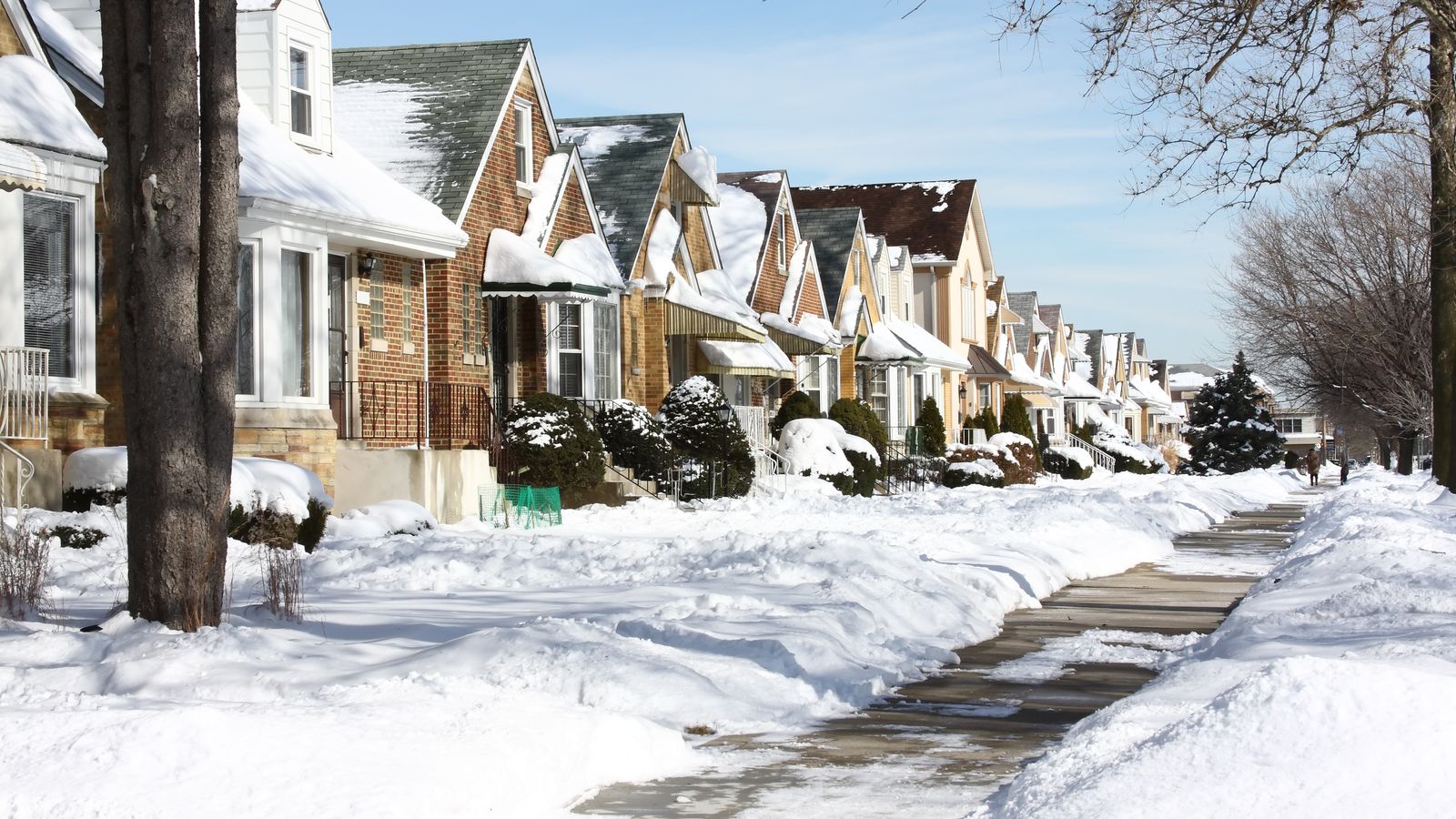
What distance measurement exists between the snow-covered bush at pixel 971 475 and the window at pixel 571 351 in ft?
44.0

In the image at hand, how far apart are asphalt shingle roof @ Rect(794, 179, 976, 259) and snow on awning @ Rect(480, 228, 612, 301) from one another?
92.5 ft

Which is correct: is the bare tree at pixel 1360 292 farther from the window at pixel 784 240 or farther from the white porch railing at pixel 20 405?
the white porch railing at pixel 20 405

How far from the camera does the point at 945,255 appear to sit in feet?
167

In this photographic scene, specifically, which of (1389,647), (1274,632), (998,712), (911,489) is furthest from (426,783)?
(911,489)

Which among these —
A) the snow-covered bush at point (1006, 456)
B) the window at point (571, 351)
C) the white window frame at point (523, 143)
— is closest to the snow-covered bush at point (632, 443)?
the window at point (571, 351)

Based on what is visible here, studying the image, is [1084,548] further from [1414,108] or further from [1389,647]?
[1389,647]

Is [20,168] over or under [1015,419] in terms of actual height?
over

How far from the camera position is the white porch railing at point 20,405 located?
1426 centimetres

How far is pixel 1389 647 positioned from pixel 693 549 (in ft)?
26.6

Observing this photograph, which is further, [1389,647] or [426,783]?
[1389,647]

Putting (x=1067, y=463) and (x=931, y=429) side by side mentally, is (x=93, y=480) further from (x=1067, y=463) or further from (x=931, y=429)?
(x=1067, y=463)

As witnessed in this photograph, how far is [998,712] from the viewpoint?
27.8 feet

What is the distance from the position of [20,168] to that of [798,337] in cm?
2398

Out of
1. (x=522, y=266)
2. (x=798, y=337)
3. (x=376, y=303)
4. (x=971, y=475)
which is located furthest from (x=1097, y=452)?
(x=376, y=303)
